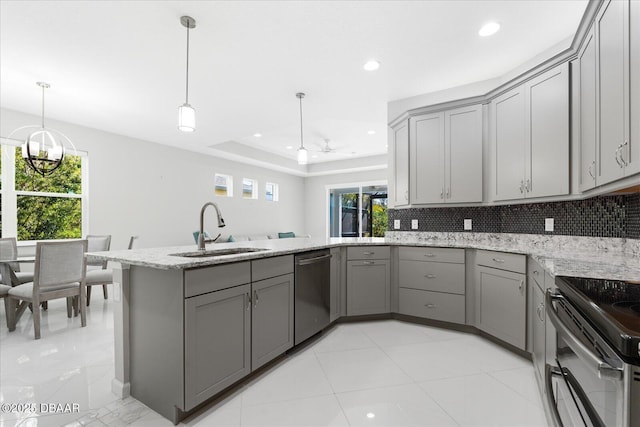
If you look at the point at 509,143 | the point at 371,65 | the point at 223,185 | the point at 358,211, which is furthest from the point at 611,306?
the point at 358,211

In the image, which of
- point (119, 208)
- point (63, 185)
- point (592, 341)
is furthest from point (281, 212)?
point (592, 341)

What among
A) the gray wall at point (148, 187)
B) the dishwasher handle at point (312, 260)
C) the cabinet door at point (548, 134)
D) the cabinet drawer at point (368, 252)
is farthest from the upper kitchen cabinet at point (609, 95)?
the gray wall at point (148, 187)

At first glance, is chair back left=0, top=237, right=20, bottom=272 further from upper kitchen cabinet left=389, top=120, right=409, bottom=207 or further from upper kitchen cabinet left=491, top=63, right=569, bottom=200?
upper kitchen cabinet left=491, top=63, right=569, bottom=200

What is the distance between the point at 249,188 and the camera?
7.82 meters

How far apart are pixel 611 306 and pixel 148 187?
6.26m

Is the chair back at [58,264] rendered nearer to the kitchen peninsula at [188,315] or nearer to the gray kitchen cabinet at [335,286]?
the kitchen peninsula at [188,315]

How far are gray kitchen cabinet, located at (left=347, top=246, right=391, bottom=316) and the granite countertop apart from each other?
0.12 metres

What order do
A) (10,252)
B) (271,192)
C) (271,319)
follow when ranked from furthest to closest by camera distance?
(271,192), (10,252), (271,319)

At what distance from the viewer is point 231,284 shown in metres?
1.83

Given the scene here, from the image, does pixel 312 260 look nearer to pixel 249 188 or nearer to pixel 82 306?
pixel 82 306

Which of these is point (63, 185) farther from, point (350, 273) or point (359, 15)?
point (359, 15)

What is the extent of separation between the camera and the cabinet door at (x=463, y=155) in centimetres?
311

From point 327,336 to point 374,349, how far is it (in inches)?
19.9

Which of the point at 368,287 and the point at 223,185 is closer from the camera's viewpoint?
the point at 368,287
